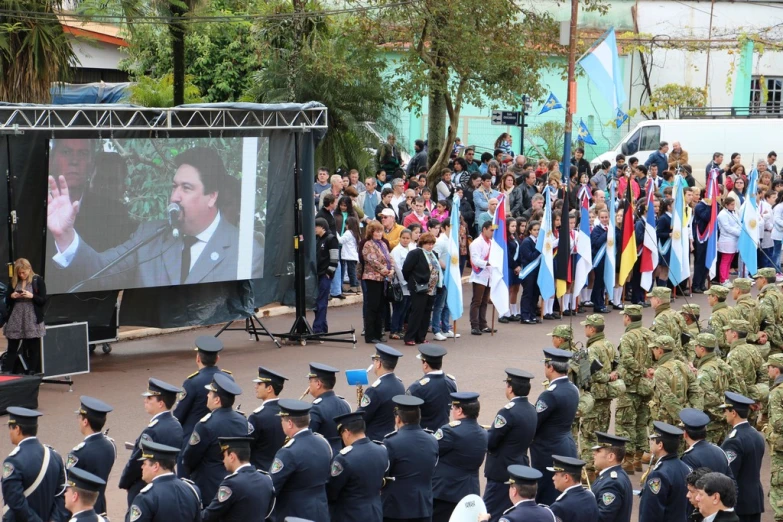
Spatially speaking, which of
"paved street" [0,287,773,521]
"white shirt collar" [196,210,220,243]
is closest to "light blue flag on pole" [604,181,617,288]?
"paved street" [0,287,773,521]

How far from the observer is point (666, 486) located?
845 centimetres

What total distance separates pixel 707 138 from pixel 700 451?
23.1m

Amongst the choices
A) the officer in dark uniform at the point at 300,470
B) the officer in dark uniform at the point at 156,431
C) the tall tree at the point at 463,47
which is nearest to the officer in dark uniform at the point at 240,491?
the officer in dark uniform at the point at 300,470

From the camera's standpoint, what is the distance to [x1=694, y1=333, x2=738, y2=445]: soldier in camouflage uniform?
36.0ft

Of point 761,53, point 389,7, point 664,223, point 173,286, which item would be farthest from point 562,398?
point 761,53

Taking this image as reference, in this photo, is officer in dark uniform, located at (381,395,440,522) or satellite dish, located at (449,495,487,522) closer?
satellite dish, located at (449,495,487,522)

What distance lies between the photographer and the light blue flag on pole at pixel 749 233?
2111cm

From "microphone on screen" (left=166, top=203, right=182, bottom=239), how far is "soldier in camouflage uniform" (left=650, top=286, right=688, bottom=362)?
621cm

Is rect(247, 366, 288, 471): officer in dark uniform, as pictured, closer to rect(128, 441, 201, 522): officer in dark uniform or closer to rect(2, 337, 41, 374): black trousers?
rect(128, 441, 201, 522): officer in dark uniform

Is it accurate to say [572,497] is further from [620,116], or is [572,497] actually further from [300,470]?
[620,116]

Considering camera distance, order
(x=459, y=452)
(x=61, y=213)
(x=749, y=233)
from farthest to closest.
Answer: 1. (x=749, y=233)
2. (x=61, y=213)
3. (x=459, y=452)

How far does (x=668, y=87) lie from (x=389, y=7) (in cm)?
1699

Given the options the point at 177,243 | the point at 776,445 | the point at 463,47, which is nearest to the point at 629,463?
the point at 776,445

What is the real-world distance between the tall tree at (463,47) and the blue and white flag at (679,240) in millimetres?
4527
